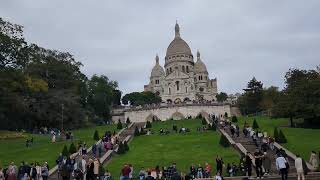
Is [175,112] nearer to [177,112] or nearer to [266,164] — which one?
[177,112]

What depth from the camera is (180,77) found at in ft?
445

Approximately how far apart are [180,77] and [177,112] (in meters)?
41.4

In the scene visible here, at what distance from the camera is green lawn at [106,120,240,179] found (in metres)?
33.9

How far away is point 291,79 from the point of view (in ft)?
253

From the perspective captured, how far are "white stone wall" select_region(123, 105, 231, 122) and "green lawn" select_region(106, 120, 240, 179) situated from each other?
43125mm

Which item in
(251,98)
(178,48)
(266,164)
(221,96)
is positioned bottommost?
(266,164)

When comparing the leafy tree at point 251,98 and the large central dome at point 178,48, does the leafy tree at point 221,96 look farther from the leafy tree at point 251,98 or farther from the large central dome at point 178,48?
the leafy tree at point 251,98

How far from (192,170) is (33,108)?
145ft

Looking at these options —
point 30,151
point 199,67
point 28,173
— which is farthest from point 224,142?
point 199,67

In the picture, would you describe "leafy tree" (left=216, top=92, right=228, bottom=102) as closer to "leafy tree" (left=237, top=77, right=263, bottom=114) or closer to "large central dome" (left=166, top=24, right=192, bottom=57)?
"large central dome" (left=166, top=24, right=192, bottom=57)

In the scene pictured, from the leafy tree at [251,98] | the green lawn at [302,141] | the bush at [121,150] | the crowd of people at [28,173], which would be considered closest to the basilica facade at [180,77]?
the leafy tree at [251,98]

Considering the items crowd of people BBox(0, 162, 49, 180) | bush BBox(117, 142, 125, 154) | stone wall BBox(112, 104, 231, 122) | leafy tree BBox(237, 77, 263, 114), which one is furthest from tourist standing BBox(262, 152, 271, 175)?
leafy tree BBox(237, 77, 263, 114)

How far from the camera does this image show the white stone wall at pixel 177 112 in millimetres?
94562

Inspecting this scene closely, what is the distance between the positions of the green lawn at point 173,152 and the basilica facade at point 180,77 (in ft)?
277
